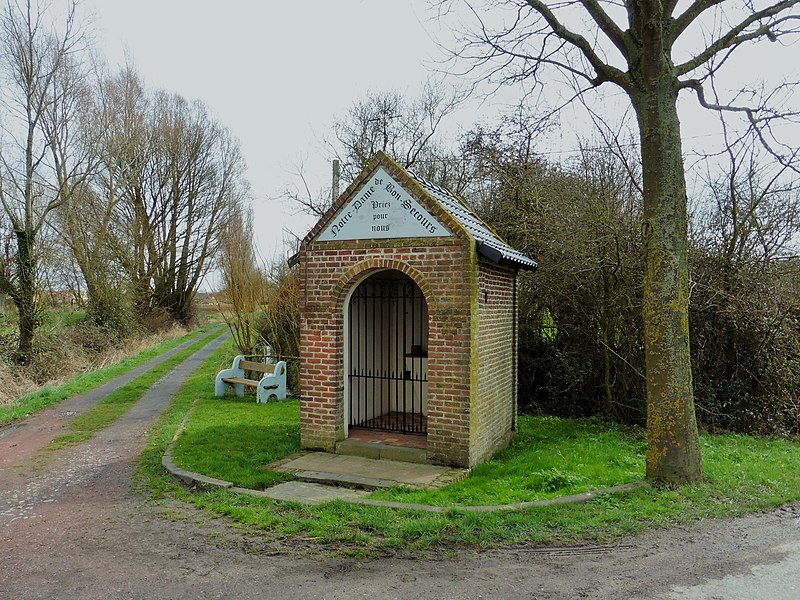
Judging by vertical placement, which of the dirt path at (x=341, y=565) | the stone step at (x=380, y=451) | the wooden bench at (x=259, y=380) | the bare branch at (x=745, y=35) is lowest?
the dirt path at (x=341, y=565)

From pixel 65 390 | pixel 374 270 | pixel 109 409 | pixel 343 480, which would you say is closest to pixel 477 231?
pixel 374 270

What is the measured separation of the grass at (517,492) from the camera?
16.8 ft

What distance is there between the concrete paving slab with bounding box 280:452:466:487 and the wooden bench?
5.17m

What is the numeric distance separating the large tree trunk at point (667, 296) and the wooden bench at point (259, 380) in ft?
28.1

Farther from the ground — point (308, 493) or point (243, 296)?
point (243, 296)

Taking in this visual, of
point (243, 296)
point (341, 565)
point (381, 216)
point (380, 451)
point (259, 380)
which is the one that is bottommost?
point (341, 565)

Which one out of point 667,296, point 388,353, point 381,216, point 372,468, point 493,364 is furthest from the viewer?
point 388,353

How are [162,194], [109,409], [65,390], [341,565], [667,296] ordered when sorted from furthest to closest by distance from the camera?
1. [162,194]
2. [65,390]
3. [109,409]
4. [667,296]
5. [341,565]

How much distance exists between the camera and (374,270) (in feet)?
25.3

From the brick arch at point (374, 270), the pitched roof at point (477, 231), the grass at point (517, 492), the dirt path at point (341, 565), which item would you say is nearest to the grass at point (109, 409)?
the grass at point (517, 492)

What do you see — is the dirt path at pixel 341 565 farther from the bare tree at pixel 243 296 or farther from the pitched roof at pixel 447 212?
the bare tree at pixel 243 296

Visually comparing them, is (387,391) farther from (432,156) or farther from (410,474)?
(432,156)

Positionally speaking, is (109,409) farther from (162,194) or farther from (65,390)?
(162,194)

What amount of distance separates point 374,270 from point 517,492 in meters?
3.29
